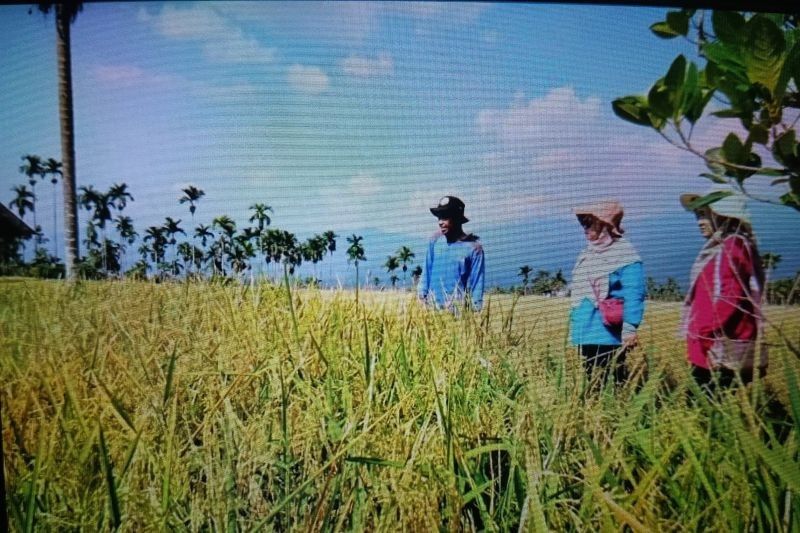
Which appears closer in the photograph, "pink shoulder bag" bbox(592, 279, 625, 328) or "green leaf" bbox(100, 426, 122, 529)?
"green leaf" bbox(100, 426, 122, 529)

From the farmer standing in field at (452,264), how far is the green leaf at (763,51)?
0.51 meters

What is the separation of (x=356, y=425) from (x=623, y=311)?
527 mm

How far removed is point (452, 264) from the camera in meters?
0.98

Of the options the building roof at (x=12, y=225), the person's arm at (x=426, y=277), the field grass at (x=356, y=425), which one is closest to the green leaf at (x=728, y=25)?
the field grass at (x=356, y=425)

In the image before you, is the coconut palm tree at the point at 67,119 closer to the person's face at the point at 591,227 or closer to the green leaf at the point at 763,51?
the person's face at the point at 591,227

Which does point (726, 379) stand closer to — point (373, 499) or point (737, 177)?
point (737, 177)

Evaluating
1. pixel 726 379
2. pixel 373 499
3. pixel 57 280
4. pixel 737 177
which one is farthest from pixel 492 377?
pixel 57 280

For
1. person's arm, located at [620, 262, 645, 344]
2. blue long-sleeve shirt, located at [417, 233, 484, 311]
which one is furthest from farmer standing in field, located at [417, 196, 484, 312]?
person's arm, located at [620, 262, 645, 344]

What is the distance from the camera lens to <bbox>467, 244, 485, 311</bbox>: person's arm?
0.97 metres

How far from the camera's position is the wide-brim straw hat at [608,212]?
0.98m

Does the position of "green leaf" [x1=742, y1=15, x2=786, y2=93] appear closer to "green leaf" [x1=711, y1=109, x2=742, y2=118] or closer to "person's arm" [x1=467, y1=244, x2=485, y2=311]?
"green leaf" [x1=711, y1=109, x2=742, y2=118]

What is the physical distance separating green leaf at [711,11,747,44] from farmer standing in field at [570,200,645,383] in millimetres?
315

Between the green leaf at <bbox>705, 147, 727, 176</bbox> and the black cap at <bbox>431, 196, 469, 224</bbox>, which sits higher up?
the green leaf at <bbox>705, 147, 727, 176</bbox>

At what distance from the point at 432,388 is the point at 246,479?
1.16 ft
